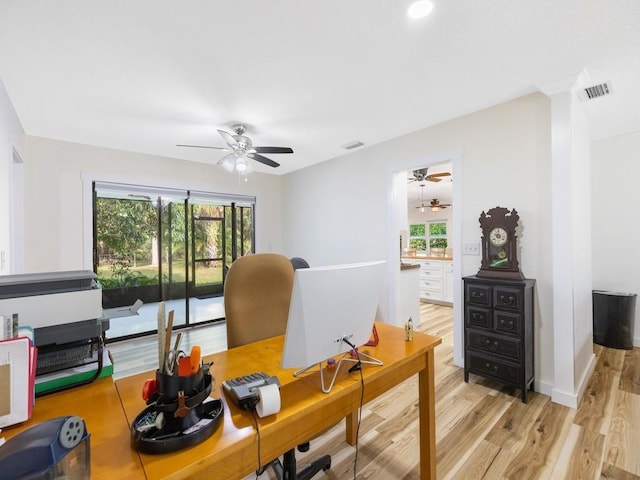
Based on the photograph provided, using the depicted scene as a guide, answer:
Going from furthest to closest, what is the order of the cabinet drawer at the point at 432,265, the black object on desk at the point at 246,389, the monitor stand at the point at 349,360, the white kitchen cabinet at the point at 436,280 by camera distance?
the cabinet drawer at the point at 432,265, the white kitchen cabinet at the point at 436,280, the monitor stand at the point at 349,360, the black object on desk at the point at 246,389

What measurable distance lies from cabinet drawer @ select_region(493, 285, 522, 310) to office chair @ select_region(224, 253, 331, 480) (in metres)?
1.77

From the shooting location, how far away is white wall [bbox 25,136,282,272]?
3.39m

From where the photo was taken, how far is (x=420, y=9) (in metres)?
1.59

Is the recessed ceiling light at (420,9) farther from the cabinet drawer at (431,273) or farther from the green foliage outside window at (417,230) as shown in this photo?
the green foliage outside window at (417,230)

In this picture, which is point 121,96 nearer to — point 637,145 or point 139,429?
point 139,429

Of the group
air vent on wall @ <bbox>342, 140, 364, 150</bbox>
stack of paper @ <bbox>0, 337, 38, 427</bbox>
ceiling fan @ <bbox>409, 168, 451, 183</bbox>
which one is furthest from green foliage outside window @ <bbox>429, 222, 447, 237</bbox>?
stack of paper @ <bbox>0, 337, 38, 427</bbox>

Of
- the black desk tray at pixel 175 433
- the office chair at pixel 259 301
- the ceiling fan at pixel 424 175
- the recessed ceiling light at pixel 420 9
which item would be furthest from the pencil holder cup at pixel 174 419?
the ceiling fan at pixel 424 175

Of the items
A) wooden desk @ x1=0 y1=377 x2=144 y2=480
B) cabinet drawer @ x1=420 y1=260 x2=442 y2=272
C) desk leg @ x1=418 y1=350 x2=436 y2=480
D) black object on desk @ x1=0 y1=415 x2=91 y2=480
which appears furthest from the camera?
cabinet drawer @ x1=420 y1=260 x2=442 y2=272

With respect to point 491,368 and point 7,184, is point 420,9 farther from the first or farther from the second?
point 7,184

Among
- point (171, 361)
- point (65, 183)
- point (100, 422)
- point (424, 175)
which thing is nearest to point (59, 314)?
point (100, 422)

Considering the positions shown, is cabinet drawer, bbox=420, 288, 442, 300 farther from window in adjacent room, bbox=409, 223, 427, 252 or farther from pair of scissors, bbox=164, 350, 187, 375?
pair of scissors, bbox=164, 350, 187, 375

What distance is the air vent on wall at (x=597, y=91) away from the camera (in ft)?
7.91

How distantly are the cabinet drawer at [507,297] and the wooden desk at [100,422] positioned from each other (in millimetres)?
2590

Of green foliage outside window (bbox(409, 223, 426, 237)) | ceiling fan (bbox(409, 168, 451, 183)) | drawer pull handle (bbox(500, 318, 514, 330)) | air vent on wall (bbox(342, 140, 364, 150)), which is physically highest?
air vent on wall (bbox(342, 140, 364, 150))
